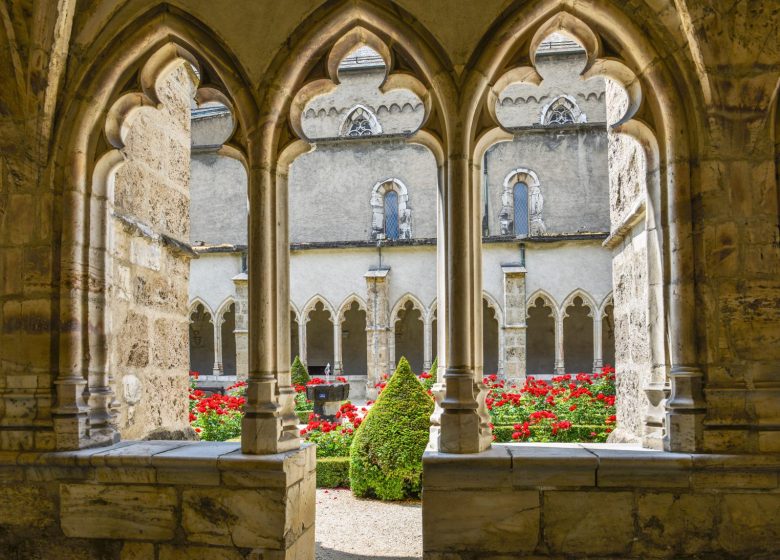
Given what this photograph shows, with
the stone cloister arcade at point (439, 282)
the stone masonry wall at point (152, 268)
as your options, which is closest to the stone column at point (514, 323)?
the stone masonry wall at point (152, 268)

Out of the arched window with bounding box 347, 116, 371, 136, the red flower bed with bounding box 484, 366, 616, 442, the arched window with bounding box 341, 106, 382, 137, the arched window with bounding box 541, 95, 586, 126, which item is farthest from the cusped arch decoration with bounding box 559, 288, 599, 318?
the arched window with bounding box 347, 116, 371, 136

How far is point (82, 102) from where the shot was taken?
10.3 ft

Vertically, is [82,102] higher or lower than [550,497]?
higher

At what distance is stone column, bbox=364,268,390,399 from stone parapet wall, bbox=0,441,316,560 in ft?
31.3

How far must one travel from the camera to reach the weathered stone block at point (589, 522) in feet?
8.77

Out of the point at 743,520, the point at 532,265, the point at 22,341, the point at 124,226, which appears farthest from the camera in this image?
the point at 532,265

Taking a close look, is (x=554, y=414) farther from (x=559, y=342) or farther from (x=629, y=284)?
(x=559, y=342)

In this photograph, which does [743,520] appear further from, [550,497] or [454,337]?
[454,337]

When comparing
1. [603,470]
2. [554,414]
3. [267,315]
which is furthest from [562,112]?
[603,470]

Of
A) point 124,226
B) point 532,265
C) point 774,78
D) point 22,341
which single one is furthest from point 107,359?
point 532,265

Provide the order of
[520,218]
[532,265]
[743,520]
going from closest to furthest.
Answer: [743,520] < [532,265] < [520,218]

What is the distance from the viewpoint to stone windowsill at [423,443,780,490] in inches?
103

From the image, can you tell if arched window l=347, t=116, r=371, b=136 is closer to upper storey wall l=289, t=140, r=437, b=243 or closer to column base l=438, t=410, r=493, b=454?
upper storey wall l=289, t=140, r=437, b=243

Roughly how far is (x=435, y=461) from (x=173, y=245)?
7.92ft
